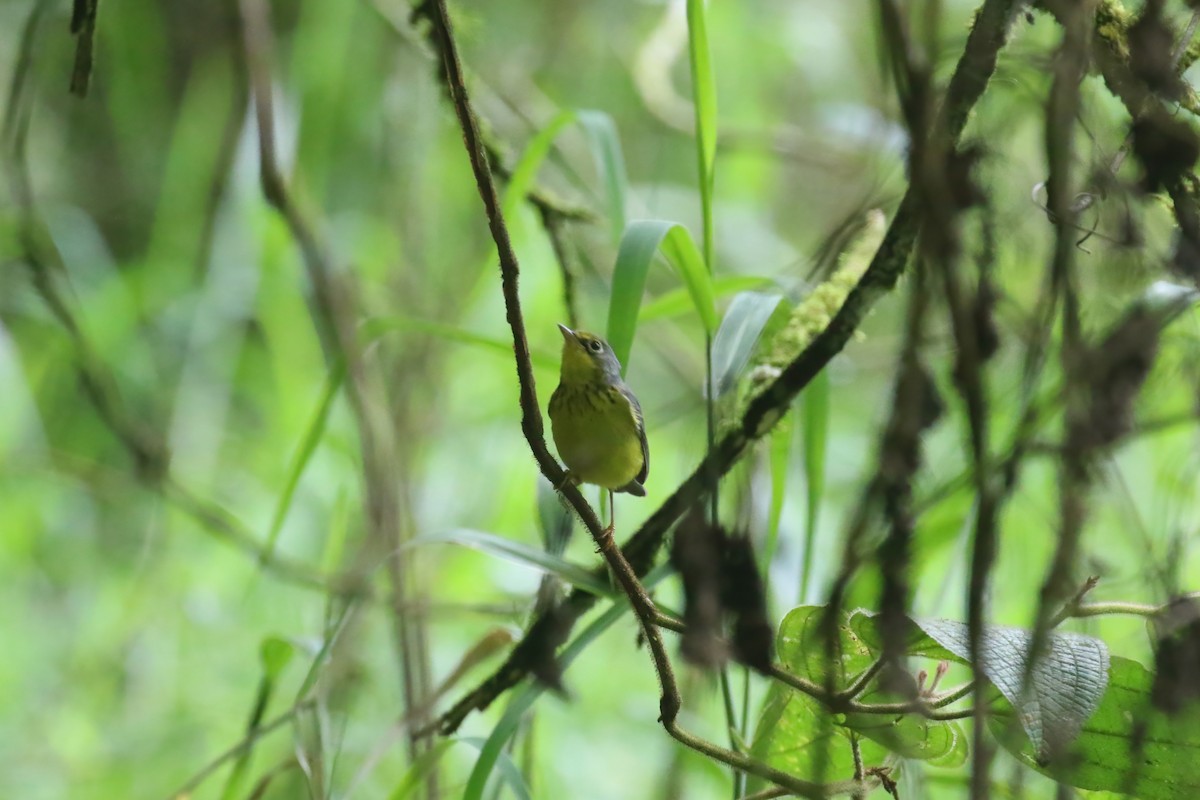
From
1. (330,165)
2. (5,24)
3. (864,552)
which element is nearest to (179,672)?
(330,165)

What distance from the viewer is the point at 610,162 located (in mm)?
1254

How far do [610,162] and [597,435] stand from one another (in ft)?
1.09

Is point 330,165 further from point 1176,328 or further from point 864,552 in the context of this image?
point 864,552

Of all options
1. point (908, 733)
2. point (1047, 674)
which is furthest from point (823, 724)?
point (1047, 674)

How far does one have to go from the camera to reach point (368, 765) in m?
1.17

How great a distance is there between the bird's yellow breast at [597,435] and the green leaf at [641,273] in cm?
27

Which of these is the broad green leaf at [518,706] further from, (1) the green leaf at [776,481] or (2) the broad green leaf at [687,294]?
(2) the broad green leaf at [687,294]

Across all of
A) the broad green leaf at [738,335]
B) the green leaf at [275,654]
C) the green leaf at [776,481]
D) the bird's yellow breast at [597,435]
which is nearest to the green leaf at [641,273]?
the broad green leaf at [738,335]

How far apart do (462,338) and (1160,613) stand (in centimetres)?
77

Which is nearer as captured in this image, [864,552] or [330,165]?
[864,552]

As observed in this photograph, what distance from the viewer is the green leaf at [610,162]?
1241 mm

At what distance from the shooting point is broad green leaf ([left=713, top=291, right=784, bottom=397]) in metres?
0.97

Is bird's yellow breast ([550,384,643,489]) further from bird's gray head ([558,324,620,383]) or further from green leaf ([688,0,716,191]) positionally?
green leaf ([688,0,716,191])

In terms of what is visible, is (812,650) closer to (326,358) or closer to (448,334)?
(448,334)
